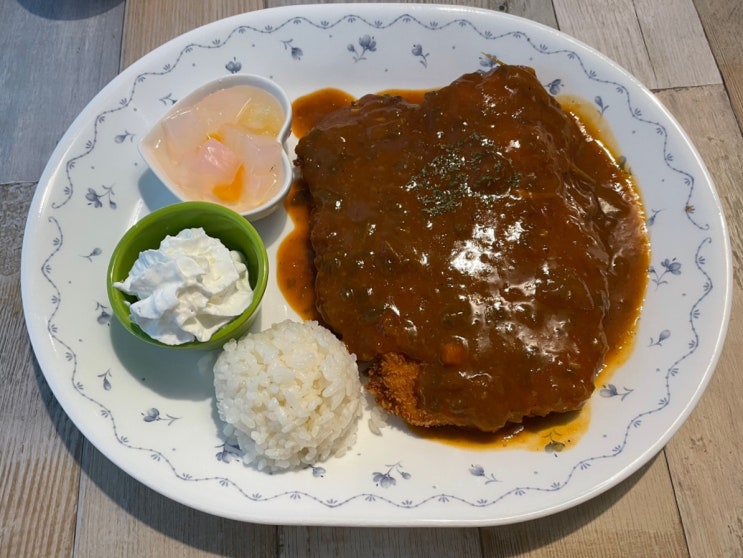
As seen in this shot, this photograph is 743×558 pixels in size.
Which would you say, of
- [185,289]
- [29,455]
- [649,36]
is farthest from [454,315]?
[649,36]

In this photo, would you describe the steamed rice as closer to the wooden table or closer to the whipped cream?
the whipped cream

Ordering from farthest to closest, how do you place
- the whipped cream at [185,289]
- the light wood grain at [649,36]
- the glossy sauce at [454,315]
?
the light wood grain at [649,36] < the glossy sauce at [454,315] < the whipped cream at [185,289]

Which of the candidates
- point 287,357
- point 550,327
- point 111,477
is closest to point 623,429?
point 550,327

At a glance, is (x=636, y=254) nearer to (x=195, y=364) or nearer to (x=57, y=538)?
(x=195, y=364)

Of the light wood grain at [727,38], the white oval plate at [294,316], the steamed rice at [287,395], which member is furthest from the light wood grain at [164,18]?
the light wood grain at [727,38]

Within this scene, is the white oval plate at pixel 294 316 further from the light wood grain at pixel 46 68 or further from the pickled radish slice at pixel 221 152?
the light wood grain at pixel 46 68

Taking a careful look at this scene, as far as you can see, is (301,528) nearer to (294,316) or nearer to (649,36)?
(294,316)
